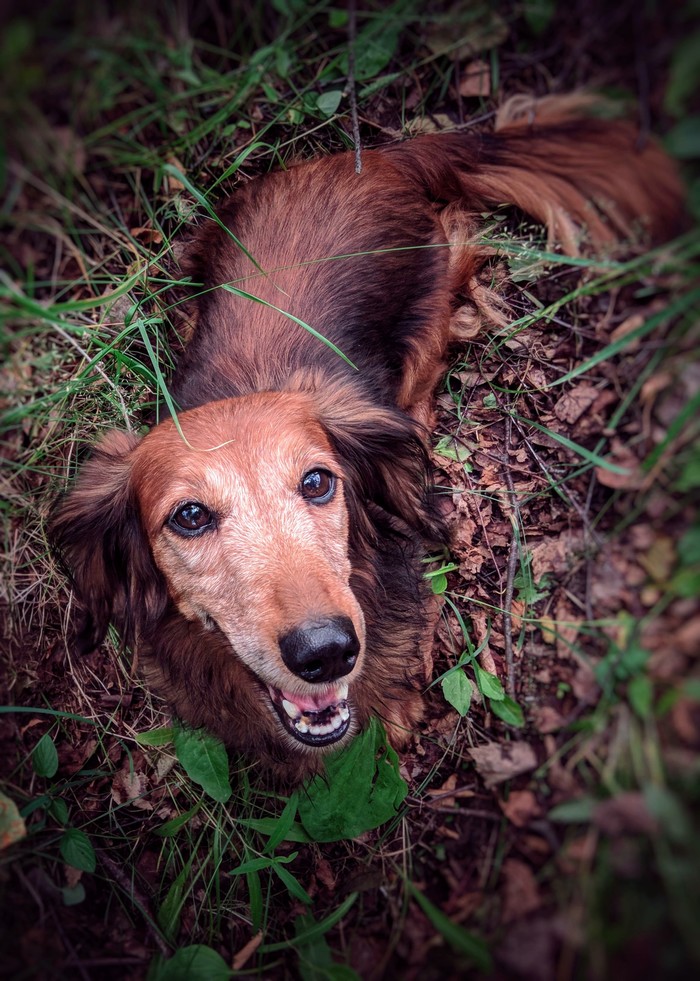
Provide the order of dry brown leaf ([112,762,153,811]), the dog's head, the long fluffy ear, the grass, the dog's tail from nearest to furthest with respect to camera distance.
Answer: the grass < the dog's head < the dog's tail < the long fluffy ear < dry brown leaf ([112,762,153,811])

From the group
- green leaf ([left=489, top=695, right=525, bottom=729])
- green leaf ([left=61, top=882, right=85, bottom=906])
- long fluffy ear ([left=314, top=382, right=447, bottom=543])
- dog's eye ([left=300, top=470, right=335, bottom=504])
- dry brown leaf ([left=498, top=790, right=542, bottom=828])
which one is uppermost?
dog's eye ([left=300, top=470, right=335, bottom=504])

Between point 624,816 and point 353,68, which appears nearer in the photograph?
point 624,816

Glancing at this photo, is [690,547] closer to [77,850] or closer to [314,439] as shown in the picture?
[314,439]

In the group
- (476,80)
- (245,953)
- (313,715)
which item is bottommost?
(245,953)

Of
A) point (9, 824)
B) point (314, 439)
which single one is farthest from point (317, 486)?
point (9, 824)

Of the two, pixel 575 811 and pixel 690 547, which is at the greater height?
pixel 690 547

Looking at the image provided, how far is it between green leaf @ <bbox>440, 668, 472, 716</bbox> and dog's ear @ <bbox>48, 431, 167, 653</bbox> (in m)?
1.21

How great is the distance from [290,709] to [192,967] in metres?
1.04

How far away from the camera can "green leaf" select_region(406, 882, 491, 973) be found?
176 cm

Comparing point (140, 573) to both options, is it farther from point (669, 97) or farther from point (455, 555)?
point (669, 97)

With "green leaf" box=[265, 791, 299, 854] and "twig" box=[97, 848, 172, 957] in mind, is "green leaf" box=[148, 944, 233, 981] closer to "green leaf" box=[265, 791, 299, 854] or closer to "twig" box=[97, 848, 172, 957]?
"twig" box=[97, 848, 172, 957]

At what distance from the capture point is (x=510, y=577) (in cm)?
271

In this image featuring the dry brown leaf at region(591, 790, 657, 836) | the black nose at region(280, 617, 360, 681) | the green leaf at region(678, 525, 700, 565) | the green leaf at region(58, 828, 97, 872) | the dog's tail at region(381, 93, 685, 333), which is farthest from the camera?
the green leaf at region(58, 828, 97, 872)

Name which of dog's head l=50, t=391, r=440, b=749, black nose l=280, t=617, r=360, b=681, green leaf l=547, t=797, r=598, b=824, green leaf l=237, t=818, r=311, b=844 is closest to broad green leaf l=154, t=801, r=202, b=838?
green leaf l=237, t=818, r=311, b=844
